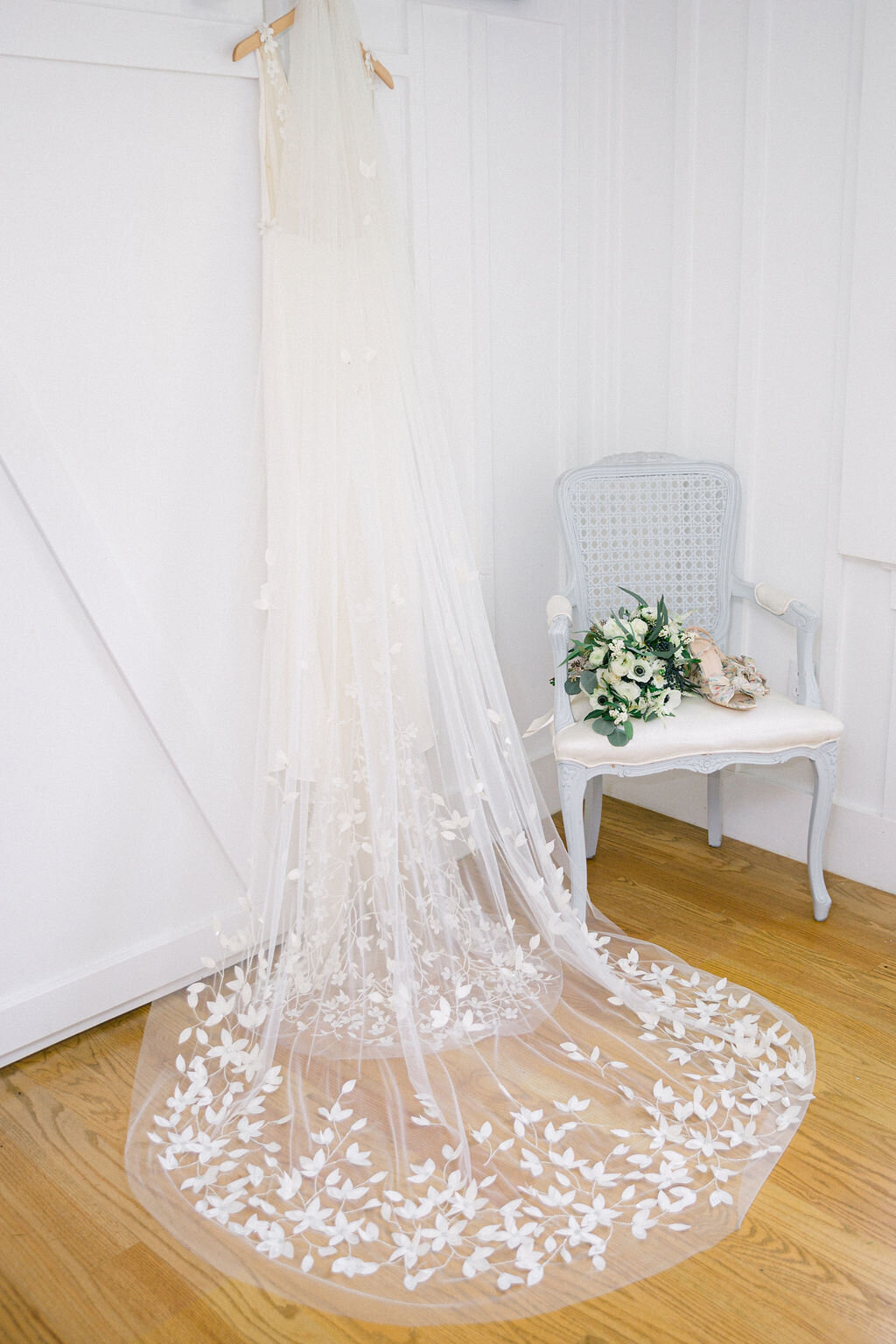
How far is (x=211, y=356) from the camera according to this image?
7.84ft

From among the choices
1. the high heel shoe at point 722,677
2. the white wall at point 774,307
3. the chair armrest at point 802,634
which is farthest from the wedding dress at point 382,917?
the white wall at point 774,307

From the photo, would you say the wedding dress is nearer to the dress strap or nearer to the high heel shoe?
the dress strap

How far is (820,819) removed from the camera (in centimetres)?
278

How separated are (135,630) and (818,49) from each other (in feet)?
6.87

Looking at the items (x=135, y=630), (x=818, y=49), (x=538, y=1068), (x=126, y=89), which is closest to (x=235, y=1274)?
(x=538, y=1068)

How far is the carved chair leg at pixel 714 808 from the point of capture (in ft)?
10.4

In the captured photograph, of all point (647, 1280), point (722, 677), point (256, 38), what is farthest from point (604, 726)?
point (256, 38)

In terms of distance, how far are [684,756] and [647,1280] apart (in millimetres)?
1171

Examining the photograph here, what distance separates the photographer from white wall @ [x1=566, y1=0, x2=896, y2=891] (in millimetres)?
2697

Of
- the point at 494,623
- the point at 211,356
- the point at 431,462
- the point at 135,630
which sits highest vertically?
the point at 211,356

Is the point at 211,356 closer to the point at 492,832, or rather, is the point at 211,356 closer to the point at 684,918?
the point at 492,832

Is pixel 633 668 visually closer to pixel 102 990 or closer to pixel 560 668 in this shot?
pixel 560 668

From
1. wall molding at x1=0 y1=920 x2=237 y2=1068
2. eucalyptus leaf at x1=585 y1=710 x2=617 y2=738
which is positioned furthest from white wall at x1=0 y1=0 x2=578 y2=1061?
eucalyptus leaf at x1=585 y1=710 x2=617 y2=738

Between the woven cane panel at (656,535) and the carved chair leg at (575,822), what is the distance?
60 cm
